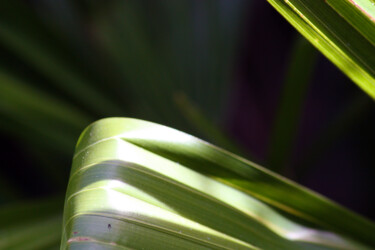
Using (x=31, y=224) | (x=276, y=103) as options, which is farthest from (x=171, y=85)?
(x=276, y=103)

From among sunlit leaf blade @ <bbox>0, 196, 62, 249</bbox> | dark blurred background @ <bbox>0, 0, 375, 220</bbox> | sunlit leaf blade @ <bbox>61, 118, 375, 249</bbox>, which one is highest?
dark blurred background @ <bbox>0, 0, 375, 220</bbox>

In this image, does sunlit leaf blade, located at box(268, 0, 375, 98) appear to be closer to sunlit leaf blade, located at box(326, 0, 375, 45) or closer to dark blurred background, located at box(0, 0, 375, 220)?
sunlit leaf blade, located at box(326, 0, 375, 45)

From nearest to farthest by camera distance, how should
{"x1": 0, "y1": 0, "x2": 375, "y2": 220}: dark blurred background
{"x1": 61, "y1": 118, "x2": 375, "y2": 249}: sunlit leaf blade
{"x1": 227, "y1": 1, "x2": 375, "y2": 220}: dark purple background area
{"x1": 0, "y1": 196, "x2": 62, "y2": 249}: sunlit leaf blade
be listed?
{"x1": 61, "y1": 118, "x2": 375, "y2": 249}: sunlit leaf blade → {"x1": 0, "y1": 196, "x2": 62, "y2": 249}: sunlit leaf blade → {"x1": 0, "y1": 0, "x2": 375, "y2": 220}: dark blurred background → {"x1": 227, "y1": 1, "x2": 375, "y2": 220}: dark purple background area

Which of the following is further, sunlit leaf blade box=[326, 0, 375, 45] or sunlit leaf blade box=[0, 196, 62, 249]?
sunlit leaf blade box=[0, 196, 62, 249]

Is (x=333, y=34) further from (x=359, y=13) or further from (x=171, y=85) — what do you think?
(x=171, y=85)

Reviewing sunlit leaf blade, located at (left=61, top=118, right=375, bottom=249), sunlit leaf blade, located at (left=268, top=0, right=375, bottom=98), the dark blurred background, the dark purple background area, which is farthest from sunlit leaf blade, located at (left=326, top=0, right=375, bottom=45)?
the dark purple background area

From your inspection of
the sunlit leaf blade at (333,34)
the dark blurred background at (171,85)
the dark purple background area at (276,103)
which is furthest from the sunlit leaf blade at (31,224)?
the dark purple background area at (276,103)
